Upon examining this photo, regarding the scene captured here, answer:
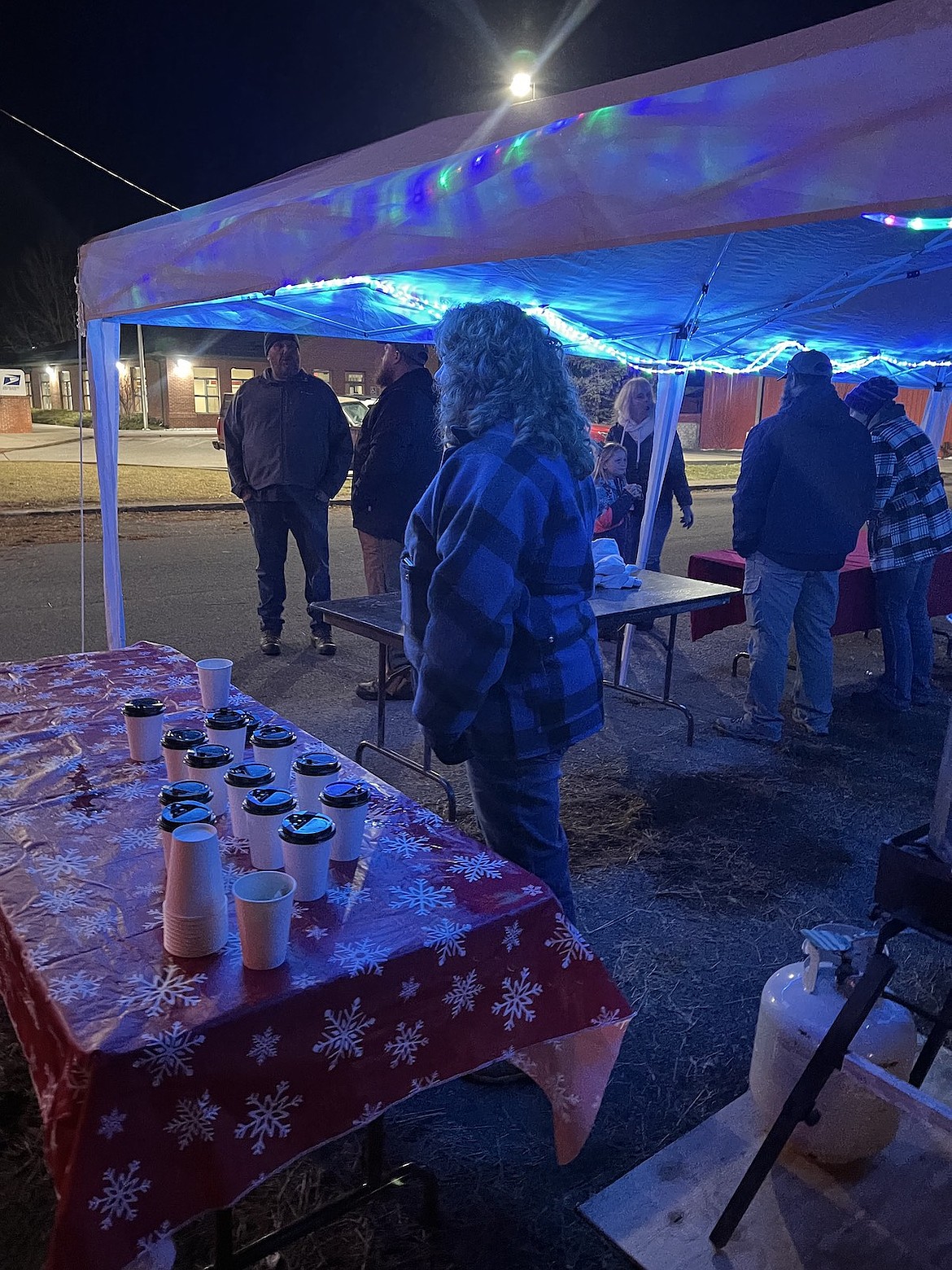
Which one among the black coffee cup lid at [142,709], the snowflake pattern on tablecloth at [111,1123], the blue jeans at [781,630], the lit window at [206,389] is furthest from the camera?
the lit window at [206,389]

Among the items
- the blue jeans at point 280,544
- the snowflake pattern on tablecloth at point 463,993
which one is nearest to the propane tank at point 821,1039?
the snowflake pattern on tablecloth at point 463,993

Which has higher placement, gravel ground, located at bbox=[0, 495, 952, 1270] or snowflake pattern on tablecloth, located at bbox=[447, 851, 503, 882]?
snowflake pattern on tablecloth, located at bbox=[447, 851, 503, 882]

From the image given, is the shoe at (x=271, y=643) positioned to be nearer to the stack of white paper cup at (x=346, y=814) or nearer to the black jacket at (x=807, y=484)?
the black jacket at (x=807, y=484)

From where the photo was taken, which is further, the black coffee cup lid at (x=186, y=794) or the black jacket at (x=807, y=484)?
the black jacket at (x=807, y=484)

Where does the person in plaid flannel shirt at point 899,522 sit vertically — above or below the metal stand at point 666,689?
above

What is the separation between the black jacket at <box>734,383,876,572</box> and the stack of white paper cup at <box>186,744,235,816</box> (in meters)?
3.08

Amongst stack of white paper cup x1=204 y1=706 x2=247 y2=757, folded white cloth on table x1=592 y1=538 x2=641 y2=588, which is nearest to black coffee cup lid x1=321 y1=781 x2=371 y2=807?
stack of white paper cup x1=204 y1=706 x2=247 y2=757

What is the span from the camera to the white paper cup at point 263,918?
4.10 ft

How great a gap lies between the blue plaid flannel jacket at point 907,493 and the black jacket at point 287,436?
319 centimetres

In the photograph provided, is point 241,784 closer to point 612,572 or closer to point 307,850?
point 307,850

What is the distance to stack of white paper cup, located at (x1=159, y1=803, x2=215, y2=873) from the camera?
4.51 feet

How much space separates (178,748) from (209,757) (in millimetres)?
140

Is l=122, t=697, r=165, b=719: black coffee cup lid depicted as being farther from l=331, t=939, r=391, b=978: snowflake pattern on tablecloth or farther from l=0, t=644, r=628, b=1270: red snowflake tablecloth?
l=331, t=939, r=391, b=978: snowflake pattern on tablecloth

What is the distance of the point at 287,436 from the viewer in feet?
17.9
